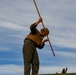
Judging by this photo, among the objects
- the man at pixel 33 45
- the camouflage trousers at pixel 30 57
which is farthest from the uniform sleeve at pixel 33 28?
the camouflage trousers at pixel 30 57

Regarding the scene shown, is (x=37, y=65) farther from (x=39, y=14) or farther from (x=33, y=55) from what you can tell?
(x=39, y=14)

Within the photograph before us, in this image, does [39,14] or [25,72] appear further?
[39,14]

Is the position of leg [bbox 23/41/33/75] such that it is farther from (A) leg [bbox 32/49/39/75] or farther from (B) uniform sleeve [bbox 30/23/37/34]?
(B) uniform sleeve [bbox 30/23/37/34]

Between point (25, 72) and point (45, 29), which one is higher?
point (45, 29)

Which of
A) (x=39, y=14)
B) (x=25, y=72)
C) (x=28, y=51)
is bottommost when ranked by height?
(x=25, y=72)

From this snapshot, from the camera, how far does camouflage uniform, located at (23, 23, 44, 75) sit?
17141 millimetres

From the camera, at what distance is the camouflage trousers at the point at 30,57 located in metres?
17.1

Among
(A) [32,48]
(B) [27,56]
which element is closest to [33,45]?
(A) [32,48]

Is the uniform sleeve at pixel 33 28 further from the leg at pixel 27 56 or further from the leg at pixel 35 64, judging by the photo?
the leg at pixel 35 64

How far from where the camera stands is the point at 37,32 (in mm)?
17656

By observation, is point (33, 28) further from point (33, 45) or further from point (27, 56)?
point (27, 56)

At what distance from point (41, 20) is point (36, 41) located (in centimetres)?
123

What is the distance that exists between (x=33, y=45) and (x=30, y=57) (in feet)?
2.31

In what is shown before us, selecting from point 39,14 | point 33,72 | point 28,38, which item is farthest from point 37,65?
point 39,14
